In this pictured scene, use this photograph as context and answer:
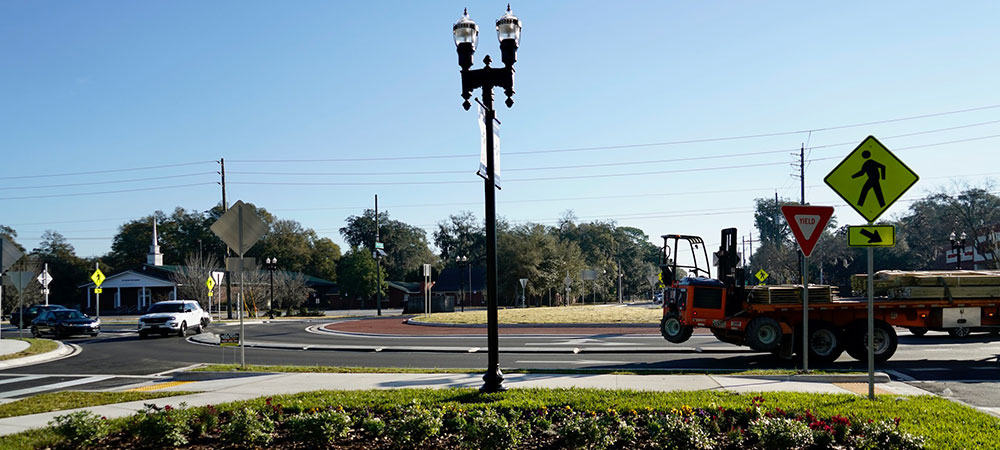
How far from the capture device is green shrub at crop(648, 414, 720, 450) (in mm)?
6641

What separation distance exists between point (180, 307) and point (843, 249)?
76970 millimetres

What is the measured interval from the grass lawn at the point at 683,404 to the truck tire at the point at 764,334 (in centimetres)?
561

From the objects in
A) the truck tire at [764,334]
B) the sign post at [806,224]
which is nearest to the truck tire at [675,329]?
the truck tire at [764,334]

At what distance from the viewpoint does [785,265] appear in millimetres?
71750

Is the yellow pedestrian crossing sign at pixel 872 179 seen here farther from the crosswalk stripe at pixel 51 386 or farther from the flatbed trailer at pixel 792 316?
the crosswalk stripe at pixel 51 386

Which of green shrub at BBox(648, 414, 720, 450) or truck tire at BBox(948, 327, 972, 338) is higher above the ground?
green shrub at BBox(648, 414, 720, 450)

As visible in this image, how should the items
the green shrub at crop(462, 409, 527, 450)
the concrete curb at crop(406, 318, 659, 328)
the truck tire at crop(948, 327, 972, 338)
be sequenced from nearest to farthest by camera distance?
the green shrub at crop(462, 409, 527, 450) → the truck tire at crop(948, 327, 972, 338) → the concrete curb at crop(406, 318, 659, 328)

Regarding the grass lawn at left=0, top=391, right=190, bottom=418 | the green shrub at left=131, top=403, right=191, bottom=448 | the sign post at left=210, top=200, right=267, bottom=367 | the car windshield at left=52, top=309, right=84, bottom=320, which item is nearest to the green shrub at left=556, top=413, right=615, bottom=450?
the green shrub at left=131, top=403, right=191, bottom=448

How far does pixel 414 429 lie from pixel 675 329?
10.4m

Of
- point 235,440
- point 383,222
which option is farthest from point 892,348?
point 383,222

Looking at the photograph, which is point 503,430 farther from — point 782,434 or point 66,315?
point 66,315

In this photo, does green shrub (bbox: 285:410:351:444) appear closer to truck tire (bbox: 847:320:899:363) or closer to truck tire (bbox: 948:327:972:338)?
truck tire (bbox: 847:320:899:363)

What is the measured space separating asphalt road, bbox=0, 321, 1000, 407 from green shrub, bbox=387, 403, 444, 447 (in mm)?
7772

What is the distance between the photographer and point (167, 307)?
30250 mm
